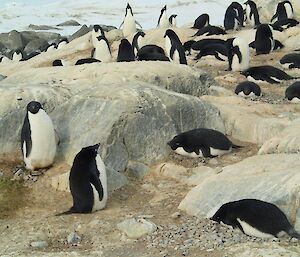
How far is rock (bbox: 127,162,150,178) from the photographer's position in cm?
720

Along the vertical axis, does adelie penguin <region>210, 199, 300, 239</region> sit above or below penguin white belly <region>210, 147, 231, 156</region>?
above

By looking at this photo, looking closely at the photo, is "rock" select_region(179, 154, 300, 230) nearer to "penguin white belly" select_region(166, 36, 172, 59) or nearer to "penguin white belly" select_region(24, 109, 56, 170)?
"penguin white belly" select_region(24, 109, 56, 170)

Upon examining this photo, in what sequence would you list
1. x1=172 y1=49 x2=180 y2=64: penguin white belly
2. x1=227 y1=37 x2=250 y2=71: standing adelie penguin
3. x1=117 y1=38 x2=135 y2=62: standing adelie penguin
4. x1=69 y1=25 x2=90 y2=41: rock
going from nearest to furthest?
x1=227 y1=37 x2=250 y2=71: standing adelie penguin, x1=172 y1=49 x2=180 y2=64: penguin white belly, x1=117 y1=38 x2=135 y2=62: standing adelie penguin, x1=69 y1=25 x2=90 y2=41: rock

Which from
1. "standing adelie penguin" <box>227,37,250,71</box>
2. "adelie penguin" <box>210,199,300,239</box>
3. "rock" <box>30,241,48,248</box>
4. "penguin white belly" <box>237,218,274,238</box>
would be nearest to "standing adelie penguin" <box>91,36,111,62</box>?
"standing adelie penguin" <box>227,37,250,71</box>

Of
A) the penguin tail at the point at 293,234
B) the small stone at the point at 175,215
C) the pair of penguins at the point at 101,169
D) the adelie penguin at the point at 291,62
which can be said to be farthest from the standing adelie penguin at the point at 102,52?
the penguin tail at the point at 293,234

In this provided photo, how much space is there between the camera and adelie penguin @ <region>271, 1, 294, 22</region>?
2112 centimetres

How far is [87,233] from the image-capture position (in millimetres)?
5590

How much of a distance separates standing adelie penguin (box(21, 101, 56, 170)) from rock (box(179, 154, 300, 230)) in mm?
2068

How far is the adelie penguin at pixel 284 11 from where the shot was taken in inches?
832

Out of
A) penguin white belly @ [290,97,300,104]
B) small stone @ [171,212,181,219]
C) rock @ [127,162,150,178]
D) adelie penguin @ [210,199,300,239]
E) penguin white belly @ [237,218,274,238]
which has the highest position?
adelie penguin @ [210,199,300,239]

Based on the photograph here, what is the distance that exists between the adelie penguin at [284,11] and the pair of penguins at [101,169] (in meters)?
14.5

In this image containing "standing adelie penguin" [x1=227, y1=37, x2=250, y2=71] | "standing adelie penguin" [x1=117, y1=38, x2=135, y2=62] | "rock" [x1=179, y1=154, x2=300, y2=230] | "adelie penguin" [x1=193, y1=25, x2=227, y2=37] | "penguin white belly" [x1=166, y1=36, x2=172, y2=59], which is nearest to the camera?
"rock" [x1=179, y1=154, x2=300, y2=230]

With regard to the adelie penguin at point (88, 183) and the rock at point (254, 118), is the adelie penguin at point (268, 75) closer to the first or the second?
the rock at point (254, 118)

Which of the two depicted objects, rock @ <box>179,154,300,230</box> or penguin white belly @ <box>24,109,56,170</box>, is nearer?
rock @ <box>179,154,300,230</box>
